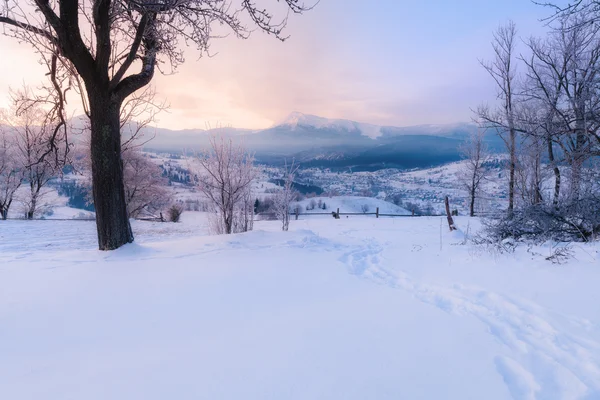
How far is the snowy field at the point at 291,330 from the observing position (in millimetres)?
1691

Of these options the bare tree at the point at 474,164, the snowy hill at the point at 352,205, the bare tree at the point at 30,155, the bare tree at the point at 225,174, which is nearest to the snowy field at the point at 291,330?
the bare tree at the point at 225,174

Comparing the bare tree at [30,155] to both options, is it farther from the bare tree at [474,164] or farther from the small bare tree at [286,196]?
the bare tree at [474,164]

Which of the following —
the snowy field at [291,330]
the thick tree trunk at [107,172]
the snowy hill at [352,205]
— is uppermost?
the thick tree trunk at [107,172]

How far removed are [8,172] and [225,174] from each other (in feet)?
65.8

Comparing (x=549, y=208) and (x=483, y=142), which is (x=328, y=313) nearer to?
(x=549, y=208)

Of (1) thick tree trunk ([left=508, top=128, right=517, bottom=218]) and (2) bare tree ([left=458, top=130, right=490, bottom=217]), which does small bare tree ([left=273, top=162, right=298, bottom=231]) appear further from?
(2) bare tree ([left=458, top=130, right=490, bottom=217])

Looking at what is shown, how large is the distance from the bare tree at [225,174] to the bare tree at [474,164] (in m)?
20.6

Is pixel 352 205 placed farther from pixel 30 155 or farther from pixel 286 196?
pixel 30 155

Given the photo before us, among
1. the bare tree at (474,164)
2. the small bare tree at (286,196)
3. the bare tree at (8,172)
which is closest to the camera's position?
the small bare tree at (286,196)

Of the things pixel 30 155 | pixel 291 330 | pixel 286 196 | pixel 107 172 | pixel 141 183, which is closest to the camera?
pixel 291 330

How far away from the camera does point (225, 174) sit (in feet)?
36.8

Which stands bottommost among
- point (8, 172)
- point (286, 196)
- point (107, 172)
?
point (286, 196)

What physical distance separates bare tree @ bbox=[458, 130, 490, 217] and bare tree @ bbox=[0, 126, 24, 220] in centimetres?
3398

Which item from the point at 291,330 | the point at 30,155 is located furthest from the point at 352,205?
the point at 291,330
